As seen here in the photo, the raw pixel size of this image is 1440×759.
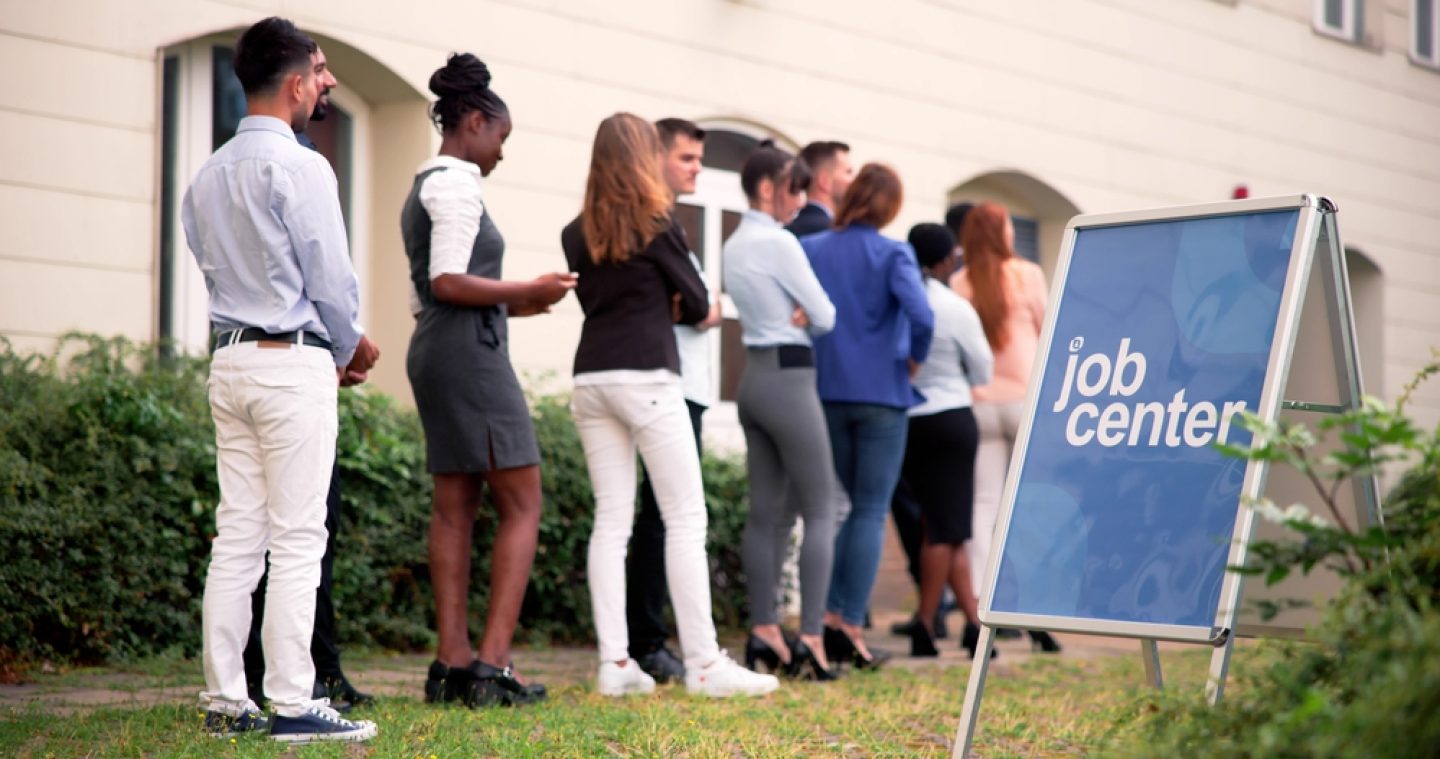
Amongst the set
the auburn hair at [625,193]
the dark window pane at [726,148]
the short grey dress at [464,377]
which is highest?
the dark window pane at [726,148]

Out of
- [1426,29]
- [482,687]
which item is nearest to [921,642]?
[482,687]

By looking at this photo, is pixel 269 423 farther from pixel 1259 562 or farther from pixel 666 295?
pixel 1259 562

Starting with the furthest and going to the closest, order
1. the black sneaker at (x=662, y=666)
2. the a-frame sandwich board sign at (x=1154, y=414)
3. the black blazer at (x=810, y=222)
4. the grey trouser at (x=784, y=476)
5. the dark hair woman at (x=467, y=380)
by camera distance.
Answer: the black blazer at (x=810, y=222)
the grey trouser at (x=784, y=476)
the black sneaker at (x=662, y=666)
the dark hair woman at (x=467, y=380)
the a-frame sandwich board sign at (x=1154, y=414)

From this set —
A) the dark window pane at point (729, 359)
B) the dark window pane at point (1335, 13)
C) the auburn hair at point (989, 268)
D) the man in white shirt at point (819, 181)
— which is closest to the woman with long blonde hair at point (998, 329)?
the auburn hair at point (989, 268)

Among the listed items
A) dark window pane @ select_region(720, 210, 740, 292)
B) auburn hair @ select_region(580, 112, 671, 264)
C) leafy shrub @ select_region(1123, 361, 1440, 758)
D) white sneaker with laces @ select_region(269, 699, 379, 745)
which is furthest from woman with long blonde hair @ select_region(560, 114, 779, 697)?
dark window pane @ select_region(720, 210, 740, 292)

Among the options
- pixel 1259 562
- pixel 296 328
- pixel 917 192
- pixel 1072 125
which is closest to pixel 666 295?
pixel 296 328

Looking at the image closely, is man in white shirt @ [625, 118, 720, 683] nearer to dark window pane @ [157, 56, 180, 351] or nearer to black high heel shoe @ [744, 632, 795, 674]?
black high heel shoe @ [744, 632, 795, 674]

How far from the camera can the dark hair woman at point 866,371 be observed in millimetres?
6594

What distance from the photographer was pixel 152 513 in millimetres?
6047

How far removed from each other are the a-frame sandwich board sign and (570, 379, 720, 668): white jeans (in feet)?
5.99

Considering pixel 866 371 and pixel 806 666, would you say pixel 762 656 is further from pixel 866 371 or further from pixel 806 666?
pixel 866 371

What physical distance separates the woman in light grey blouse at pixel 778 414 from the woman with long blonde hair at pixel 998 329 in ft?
5.37

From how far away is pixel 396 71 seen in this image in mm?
7875

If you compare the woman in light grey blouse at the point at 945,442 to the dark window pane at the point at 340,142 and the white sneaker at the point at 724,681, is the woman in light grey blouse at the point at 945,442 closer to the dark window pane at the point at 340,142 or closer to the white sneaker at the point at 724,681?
the white sneaker at the point at 724,681
